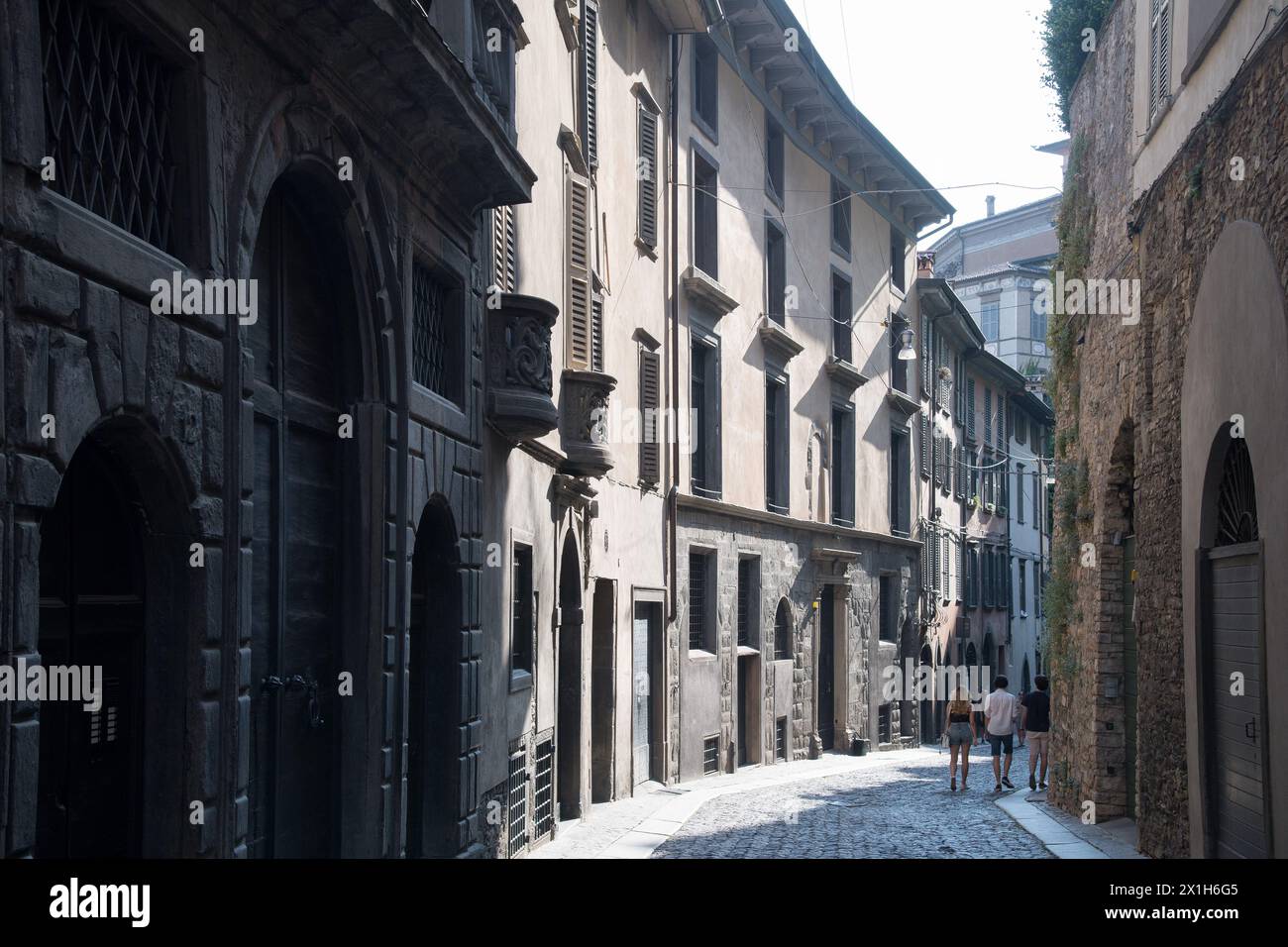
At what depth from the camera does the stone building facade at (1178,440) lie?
8953 millimetres

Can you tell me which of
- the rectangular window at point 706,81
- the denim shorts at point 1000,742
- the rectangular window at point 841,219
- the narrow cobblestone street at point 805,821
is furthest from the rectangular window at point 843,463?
the denim shorts at point 1000,742

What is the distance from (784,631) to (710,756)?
425cm

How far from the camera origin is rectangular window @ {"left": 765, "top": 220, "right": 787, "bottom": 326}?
25.3 metres

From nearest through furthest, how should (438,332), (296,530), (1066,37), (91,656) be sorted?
(91,656)
(296,530)
(438,332)
(1066,37)

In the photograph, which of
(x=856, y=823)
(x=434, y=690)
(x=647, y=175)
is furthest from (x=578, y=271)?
(x=856, y=823)

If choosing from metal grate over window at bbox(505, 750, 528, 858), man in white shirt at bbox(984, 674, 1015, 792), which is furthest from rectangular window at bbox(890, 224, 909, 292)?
metal grate over window at bbox(505, 750, 528, 858)

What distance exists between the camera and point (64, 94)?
530cm

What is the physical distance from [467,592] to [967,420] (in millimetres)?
32255

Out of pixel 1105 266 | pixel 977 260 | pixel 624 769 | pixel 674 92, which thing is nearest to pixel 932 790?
pixel 624 769

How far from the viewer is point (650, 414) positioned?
1942 cm

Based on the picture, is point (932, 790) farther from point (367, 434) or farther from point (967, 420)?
point (967, 420)

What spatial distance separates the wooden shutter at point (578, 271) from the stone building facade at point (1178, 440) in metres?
5.49

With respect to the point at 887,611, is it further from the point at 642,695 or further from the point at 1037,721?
the point at 642,695
